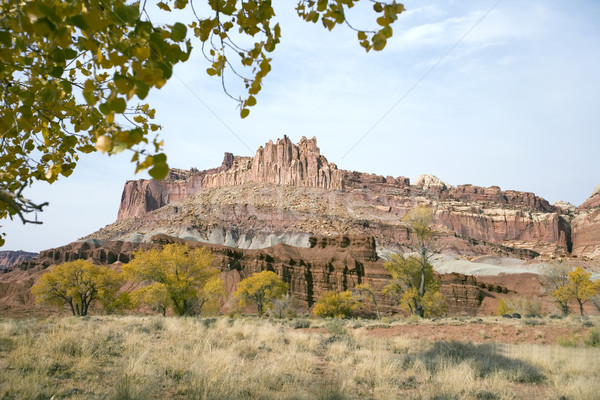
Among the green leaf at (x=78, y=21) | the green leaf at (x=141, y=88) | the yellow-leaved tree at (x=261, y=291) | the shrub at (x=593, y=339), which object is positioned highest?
the green leaf at (x=78, y=21)

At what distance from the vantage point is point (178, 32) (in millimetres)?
1931

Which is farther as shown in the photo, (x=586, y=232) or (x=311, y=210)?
(x=586, y=232)

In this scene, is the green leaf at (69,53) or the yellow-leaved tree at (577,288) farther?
the yellow-leaved tree at (577,288)

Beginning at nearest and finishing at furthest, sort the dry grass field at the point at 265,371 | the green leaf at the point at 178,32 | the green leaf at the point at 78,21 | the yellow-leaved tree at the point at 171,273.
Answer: the green leaf at the point at 78,21 < the green leaf at the point at 178,32 < the dry grass field at the point at 265,371 < the yellow-leaved tree at the point at 171,273

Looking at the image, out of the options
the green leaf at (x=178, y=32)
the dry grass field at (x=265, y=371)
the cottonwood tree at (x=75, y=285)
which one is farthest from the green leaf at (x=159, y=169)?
the cottonwood tree at (x=75, y=285)

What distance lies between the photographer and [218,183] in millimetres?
164750

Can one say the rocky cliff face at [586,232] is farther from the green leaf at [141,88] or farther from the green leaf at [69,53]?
the green leaf at [69,53]

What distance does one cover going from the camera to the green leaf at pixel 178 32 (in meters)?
1.92

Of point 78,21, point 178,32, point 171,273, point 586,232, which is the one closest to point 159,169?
point 78,21

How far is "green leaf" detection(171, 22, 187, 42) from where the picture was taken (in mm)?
1920

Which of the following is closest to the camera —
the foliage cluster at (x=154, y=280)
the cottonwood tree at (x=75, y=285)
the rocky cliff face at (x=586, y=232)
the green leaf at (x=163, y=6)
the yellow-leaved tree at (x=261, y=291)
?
the green leaf at (x=163, y=6)

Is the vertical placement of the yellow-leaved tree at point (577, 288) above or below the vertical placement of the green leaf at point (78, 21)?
below

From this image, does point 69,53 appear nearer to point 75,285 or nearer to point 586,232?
point 75,285

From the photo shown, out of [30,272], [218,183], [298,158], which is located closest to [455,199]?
[298,158]
